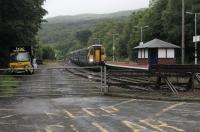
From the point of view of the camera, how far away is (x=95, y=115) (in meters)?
16.1

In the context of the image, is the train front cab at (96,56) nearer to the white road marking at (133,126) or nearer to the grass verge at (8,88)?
the grass verge at (8,88)

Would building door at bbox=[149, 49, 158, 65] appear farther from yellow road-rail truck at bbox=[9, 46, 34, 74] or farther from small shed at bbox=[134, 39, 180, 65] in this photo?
yellow road-rail truck at bbox=[9, 46, 34, 74]

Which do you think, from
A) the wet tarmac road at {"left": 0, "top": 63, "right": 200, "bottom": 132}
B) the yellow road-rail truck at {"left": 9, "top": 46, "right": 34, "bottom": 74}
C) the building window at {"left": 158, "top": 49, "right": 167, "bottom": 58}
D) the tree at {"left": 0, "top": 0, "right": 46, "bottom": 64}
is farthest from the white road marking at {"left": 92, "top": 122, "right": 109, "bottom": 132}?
the building window at {"left": 158, "top": 49, "right": 167, "bottom": 58}

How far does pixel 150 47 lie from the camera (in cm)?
6456

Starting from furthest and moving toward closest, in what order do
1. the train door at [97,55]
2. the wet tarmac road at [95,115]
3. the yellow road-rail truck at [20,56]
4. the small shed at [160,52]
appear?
the small shed at [160,52] < the train door at [97,55] < the yellow road-rail truck at [20,56] < the wet tarmac road at [95,115]

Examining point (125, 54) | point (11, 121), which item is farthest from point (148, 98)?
point (125, 54)

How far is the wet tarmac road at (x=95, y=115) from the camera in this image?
1344 centimetres

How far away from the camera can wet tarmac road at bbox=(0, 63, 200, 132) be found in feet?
44.1

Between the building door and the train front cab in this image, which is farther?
the building door

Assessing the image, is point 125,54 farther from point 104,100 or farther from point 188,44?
point 104,100

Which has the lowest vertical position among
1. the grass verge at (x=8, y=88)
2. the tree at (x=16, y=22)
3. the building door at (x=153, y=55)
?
the grass verge at (x=8, y=88)

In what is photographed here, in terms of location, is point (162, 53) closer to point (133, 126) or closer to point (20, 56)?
point (20, 56)

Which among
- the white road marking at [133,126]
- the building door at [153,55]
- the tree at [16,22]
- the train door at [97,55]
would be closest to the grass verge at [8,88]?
the white road marking at [133,126]

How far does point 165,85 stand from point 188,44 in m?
65.1
